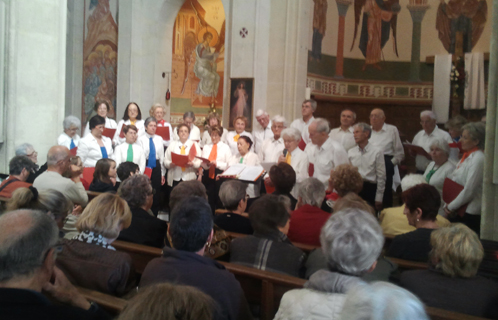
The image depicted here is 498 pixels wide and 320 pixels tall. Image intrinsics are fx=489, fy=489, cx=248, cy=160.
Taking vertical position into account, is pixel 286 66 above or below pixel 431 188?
above

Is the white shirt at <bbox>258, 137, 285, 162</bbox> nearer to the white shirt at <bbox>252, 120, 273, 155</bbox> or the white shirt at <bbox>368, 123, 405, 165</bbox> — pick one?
the white shirt at <bbox>252, 120, 273, 155</bbox>

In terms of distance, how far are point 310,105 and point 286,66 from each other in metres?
2.32

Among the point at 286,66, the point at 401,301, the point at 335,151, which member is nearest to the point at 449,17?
the point at 286,66

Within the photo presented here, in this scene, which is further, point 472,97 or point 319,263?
point 472,97

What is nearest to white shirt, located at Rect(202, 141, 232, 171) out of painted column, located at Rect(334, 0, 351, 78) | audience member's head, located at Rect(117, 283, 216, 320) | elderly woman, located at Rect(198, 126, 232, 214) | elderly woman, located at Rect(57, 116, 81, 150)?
elderly woman, located at Rect(198, 126, 232, 214)

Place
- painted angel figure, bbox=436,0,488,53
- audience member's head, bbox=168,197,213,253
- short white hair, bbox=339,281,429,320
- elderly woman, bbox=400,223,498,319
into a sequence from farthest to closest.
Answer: painted angel figure, bbox=436,0,488,53 < audience member's head, bbox=168,197,213,253 < elderly woman, bbox=400,223,498,319 < short white hair, bbox=339,281,429,320

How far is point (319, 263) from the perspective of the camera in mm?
2955

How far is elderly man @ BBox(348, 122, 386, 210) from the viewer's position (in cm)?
648

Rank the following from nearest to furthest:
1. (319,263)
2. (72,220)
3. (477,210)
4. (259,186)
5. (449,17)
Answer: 1. (319,263)
2. (72,220)
3. (477,210)
4. (259,186)
5. (449,17)

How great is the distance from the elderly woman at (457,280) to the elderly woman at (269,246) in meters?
0.73

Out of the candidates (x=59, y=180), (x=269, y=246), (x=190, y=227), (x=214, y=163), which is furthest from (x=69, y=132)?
(x=190, y=227)

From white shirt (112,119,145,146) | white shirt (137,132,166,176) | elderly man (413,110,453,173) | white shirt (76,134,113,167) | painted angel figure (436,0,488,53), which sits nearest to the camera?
white shirt (76,134,113,167)

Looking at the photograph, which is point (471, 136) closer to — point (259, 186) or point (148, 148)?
point (259, 186)

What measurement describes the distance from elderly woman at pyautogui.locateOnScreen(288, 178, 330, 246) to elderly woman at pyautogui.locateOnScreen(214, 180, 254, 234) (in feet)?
1.19
